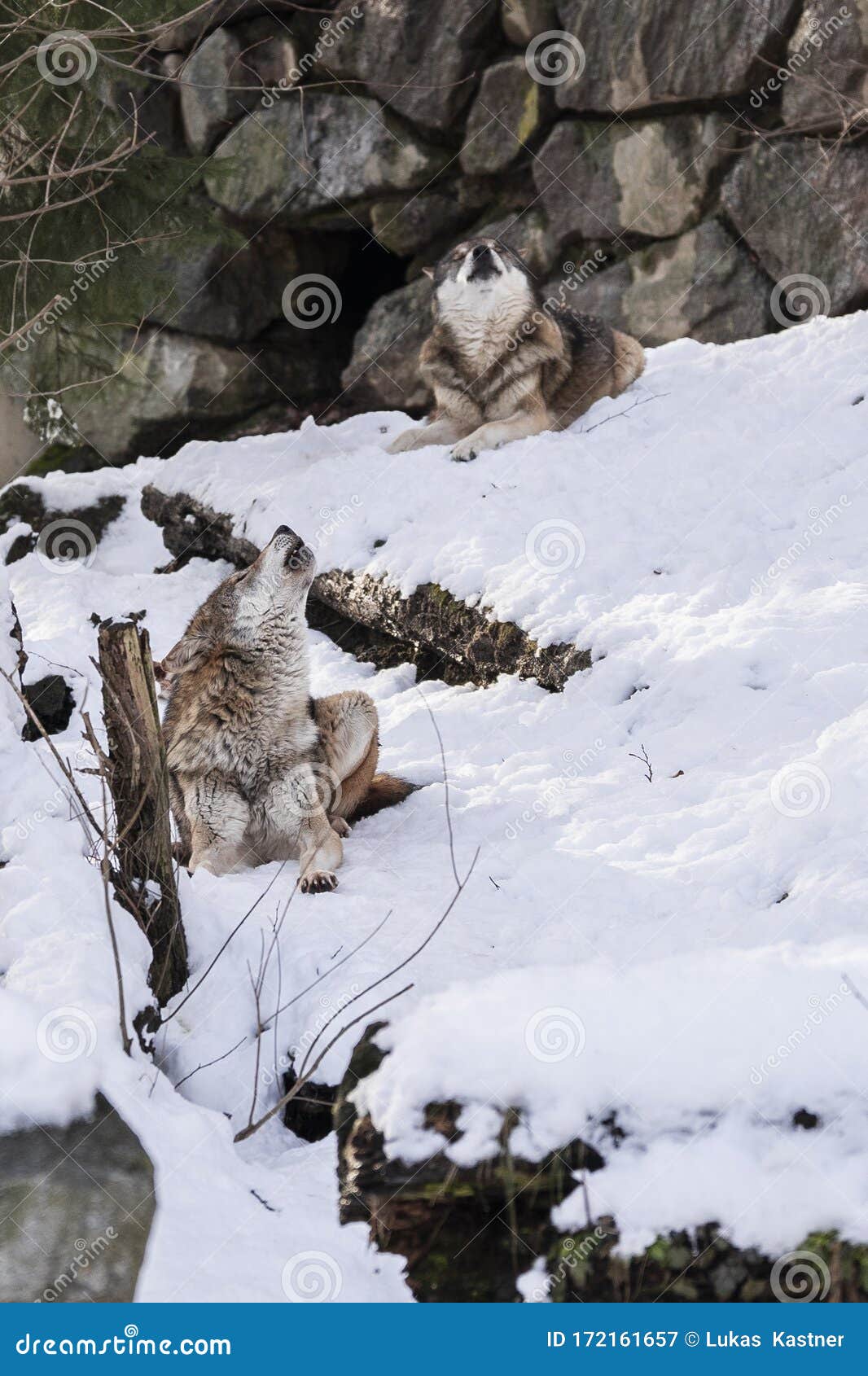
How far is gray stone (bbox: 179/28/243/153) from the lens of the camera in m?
12.9

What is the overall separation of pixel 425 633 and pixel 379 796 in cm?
168

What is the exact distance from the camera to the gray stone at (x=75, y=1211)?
9.61ft

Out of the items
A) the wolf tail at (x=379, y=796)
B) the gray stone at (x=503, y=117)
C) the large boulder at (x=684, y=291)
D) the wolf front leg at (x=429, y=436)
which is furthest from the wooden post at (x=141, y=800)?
the gray stone at (x=503, y=117)

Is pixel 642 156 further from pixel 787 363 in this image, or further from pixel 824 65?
pixel 787 363

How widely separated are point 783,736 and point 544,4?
961cm

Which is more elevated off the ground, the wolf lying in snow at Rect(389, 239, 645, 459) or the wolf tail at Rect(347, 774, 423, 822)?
the wolf lying in snow at Rect(389, 239, 645, 459)

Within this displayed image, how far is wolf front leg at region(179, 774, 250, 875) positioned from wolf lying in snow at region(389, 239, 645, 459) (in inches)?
169

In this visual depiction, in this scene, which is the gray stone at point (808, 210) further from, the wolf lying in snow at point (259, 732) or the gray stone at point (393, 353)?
the wolf lying in snow at point (259, 732)

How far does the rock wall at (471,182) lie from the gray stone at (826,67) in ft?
0.06

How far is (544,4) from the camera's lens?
1186 centimetres

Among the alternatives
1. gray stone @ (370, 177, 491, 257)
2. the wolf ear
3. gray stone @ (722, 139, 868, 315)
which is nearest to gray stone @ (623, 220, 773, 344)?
gray stone @ (722, 139, 868, 315)

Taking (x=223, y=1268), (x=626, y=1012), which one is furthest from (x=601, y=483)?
(x=223, y=1268)

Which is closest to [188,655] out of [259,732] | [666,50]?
[259,732]

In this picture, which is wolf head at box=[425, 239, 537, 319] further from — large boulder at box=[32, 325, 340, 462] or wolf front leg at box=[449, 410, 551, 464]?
large boulder at box=[32, 325, 340, 462]
